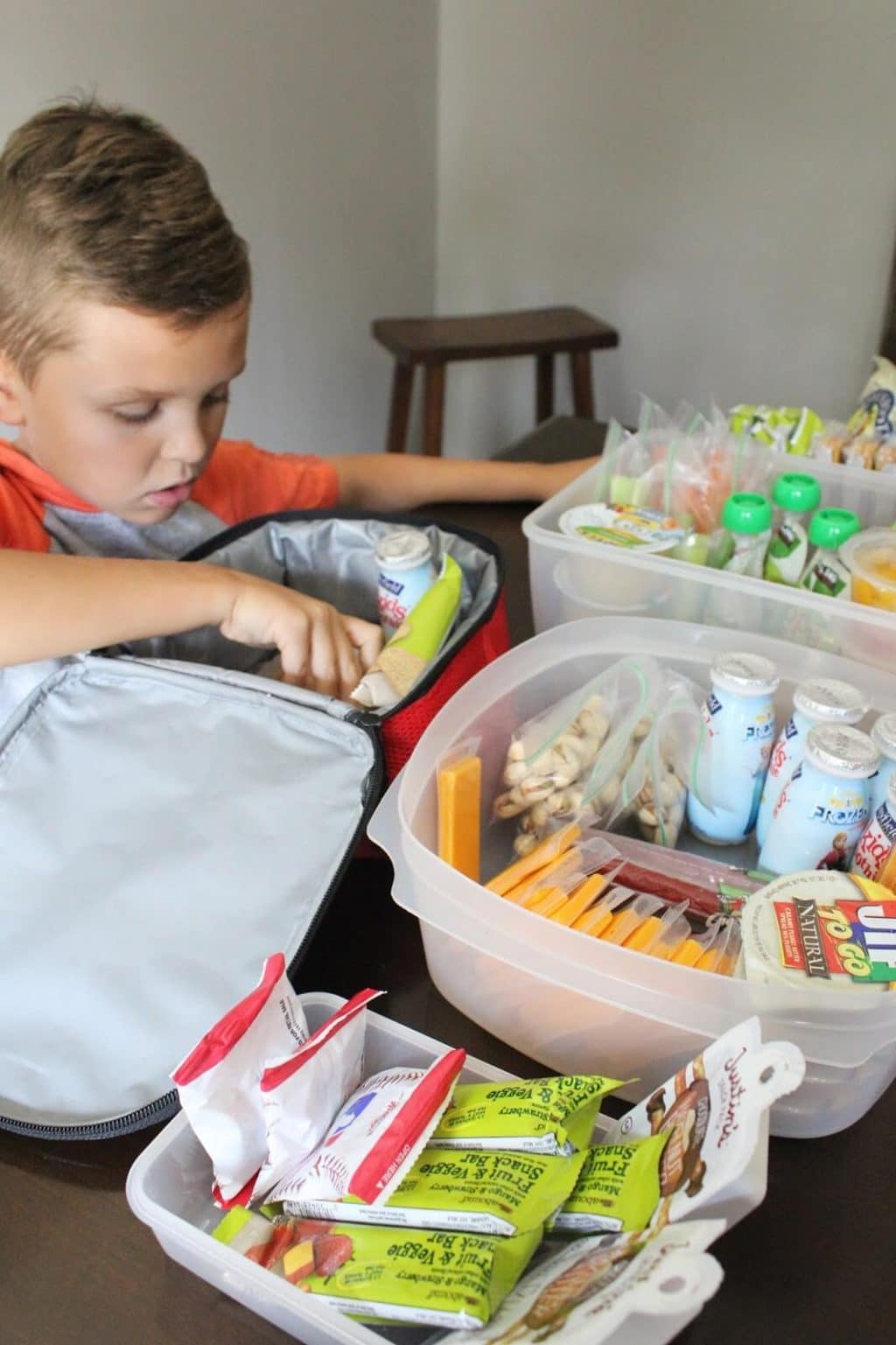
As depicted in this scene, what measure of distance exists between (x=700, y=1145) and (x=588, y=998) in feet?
0.35

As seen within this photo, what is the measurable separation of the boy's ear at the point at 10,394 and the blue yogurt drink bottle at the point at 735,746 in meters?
0.57

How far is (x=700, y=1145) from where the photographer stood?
399mm

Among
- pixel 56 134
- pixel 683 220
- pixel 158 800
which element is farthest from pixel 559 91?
pixel 158 800

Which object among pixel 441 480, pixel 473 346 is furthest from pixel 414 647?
pixel 473 346

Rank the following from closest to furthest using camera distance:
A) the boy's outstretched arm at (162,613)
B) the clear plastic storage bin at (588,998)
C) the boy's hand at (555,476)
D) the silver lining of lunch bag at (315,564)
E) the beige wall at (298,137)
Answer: the clear plastic storage bin at (588,998), the boy's outstretched arm at (162,613), the silver lining of lunch bag at (315,564), the boy's hand at (555,476), the beige wall at (298,137)

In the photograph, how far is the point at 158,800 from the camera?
0.59 metres

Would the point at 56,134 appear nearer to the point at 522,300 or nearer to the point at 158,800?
the point at 158,800

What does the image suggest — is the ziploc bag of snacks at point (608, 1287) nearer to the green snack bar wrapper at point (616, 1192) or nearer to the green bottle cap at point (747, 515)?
the green snack bar wrapper at point (616, 1192)

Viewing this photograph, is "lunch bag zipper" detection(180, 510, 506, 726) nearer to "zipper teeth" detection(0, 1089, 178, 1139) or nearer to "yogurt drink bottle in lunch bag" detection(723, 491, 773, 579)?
"yogurt drink bottle in lunch bag" detection(723, 491, 773, 579)

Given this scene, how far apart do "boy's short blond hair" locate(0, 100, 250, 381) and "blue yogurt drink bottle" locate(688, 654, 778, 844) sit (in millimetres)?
468

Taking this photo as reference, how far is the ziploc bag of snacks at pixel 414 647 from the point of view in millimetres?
641

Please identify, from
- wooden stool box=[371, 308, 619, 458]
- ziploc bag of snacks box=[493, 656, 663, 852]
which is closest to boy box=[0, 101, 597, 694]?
ziploc bag of snacks box=[493, 656, 663, 852]

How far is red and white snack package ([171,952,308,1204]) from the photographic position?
0.42m

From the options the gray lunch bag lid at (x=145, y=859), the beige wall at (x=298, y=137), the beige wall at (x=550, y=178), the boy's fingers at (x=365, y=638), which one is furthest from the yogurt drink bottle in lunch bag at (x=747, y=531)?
the beige wall at (x=550, y=178)
